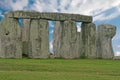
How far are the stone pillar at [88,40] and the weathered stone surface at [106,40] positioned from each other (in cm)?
118

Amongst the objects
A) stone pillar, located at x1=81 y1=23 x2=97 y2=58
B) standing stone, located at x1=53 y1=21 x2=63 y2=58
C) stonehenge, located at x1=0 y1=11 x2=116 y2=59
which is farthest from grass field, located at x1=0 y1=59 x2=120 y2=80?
stone pillar, located at x1=81 y1=23 x2=97 y2=58

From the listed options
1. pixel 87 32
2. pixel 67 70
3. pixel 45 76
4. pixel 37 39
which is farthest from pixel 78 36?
pixel 45 76

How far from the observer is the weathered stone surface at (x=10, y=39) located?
4841 cm

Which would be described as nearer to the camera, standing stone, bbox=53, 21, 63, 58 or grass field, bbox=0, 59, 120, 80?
grass field, bbox=0, 59, 120, 80

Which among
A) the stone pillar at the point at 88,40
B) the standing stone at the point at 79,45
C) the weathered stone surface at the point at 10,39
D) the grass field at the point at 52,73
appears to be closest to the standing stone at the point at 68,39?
the standing stone at the point at 79,45

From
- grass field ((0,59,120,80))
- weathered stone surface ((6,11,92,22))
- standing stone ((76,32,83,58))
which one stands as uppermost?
weathered stone surface ((6,11,92,22))

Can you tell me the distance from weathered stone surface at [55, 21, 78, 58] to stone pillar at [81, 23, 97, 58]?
2147 millimetres

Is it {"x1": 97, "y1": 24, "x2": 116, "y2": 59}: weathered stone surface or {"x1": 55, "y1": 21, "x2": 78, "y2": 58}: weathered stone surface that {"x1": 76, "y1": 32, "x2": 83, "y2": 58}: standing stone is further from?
{"x1": 97, "y1": 24, "x2": 116, "y2": 59}: weathered stone surface

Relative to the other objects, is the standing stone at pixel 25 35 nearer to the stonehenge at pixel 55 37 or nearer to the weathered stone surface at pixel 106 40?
the stonehenge at pixel 55 37

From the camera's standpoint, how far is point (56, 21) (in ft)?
180

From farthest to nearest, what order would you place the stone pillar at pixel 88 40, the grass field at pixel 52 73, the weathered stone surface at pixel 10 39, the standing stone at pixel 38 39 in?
the stone pillar at pixel 88 40 → the standing stone at pixel 38 39 → the weathered stone surface at pixel 10 39 → the grass field at pixel 52 73

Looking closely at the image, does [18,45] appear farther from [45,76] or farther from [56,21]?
[45,76]

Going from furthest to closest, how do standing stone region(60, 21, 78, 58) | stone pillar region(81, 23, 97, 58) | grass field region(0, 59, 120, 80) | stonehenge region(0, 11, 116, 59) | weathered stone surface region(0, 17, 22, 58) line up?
1. stone pillar region(81, 23, 97, 58)
2. standing stone region(60, 21, 78, 58)
3. stonehenge region(0, 11, 116, 59)
4. weathered stone surface region(0, 17, 22, 58)
5. grass field region(0, 59, 120, 80)

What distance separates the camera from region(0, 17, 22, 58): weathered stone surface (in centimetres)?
Result: 4841
